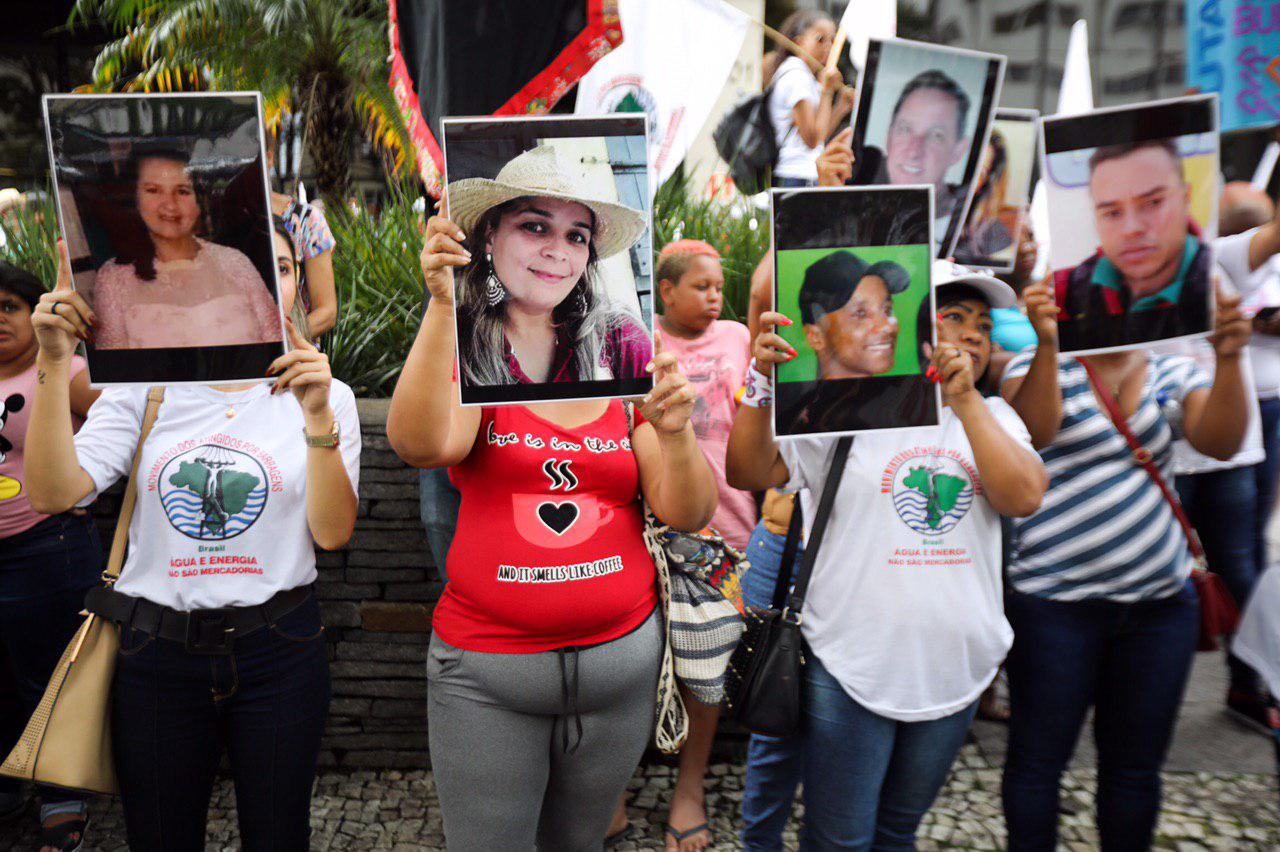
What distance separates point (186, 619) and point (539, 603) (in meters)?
0.80

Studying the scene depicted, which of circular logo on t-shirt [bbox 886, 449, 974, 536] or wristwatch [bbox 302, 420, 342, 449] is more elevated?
wristwatch [bbox 302, 420, 342, 449]

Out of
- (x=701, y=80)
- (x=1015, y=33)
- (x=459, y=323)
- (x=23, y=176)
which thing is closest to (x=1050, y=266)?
(x=459, y=323)

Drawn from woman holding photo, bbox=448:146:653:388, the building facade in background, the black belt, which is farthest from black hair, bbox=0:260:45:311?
the building facade in background

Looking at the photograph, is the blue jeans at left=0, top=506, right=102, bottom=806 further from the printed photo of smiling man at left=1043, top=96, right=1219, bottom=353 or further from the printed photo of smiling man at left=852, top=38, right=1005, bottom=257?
the printed photo of smiling man at left=1043, top=96, right=1219, bottom=353

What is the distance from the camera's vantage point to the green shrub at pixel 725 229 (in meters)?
4.49

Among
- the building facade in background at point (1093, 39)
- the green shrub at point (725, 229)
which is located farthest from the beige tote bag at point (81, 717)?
the building facade in background at point (1093, 39)

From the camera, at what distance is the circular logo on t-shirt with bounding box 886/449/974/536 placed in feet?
7.13

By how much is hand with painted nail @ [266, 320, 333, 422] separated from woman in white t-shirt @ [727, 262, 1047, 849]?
36.4 inches

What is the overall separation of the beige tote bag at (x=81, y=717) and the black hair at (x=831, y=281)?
4.96 feet

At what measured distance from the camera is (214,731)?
2172 mm

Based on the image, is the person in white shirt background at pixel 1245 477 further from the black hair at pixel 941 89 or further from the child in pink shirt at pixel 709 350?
the black hair at pixel 941 89

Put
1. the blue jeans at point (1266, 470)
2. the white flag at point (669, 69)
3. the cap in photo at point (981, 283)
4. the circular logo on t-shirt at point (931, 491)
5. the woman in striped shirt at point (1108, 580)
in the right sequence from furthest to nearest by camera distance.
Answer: the white flag at point (669, 69) < the blue jeans at point (1266, 470) < the woman in striped shirt at point (1108, 580) < the cap in photo at point (981, 283) < the circular logo on t-shirt at point (931, 491)

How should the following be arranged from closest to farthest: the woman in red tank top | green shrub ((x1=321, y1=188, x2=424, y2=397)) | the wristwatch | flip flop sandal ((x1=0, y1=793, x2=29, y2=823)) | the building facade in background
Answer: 1. the woman in red tank top
2. the wristwatch
3. flip flop sandal ((x1=0, y1=793, x2=29, y2=823))
4. green shrub ((x1=321, y1=188, x2=424, y2=397))
5. the building facade in background

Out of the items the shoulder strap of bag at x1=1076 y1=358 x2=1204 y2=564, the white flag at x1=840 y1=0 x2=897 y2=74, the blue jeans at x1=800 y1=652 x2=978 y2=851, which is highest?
the white flag at x1=840 y1=0 x2=897 y2=74
